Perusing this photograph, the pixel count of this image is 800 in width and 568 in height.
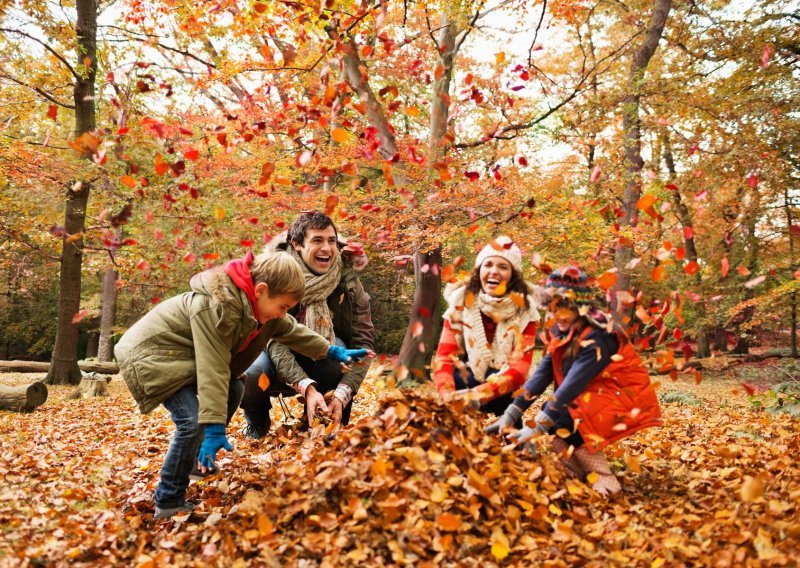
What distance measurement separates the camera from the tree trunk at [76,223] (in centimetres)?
807

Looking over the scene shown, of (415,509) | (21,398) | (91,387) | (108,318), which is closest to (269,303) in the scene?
(415,509)

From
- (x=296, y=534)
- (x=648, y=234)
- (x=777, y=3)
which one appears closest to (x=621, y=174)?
(x=648, y=234)

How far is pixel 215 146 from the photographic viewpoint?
13812mm

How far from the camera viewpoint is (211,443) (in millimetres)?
2559

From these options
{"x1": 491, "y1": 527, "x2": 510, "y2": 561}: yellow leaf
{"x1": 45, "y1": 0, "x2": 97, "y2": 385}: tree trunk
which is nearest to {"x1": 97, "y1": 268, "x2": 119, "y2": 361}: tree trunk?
{"x1": 45, "y1": 0, "x2": 97, "y2": 385}: tree trunk

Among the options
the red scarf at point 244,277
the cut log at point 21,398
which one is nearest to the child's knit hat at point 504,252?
the red scarf at point 244,277

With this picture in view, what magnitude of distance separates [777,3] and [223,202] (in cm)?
1047

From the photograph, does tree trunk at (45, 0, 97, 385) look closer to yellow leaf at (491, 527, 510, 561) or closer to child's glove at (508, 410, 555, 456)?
child's glove at (508, 410, 555, 456)

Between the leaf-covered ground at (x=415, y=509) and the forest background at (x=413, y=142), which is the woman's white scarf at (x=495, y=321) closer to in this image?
the leaf-covered ground at (x=415, y=509)

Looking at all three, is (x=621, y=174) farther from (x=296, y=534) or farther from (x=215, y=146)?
(x=296, y=534)

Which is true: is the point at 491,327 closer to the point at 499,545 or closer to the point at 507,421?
the point at 507,421

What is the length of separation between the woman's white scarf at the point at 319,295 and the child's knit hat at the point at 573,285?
1.49 metres

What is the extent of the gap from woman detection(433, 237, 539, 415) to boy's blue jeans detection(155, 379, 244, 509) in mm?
1412

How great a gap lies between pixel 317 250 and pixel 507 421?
1.67 m
